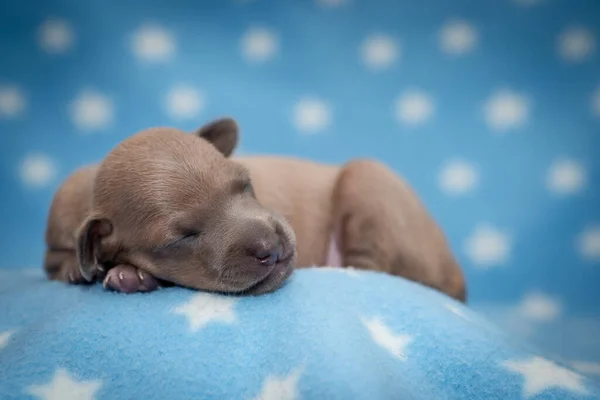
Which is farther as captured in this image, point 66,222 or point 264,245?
point 66,222

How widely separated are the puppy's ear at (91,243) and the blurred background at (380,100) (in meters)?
2.36

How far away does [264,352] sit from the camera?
2191mm

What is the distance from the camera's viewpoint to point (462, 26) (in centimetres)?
493

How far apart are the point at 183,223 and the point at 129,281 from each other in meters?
0.40

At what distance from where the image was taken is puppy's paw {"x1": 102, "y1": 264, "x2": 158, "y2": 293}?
267cm

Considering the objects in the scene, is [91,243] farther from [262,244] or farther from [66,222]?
[262,244]

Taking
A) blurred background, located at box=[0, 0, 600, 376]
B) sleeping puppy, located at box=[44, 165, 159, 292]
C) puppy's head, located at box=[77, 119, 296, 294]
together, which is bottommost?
sleeping puppy, located at box=[44, 165, 159, 292]

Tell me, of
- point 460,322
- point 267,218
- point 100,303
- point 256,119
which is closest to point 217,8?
point 256,119

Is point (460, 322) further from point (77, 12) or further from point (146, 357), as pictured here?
point (77, 12)

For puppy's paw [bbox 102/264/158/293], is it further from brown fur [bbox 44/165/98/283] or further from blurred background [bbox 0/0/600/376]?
blurred background [bbox 0/0/600/376]

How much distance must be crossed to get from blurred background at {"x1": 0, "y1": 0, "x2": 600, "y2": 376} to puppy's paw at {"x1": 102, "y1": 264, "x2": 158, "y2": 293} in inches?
98.8

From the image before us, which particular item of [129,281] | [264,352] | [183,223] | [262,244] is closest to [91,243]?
[129,281]

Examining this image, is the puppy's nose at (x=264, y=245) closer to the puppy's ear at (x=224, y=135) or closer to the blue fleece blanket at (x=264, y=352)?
the blue fleece blanket at (x=264, y=352)

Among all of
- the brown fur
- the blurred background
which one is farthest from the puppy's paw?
the blurred background
